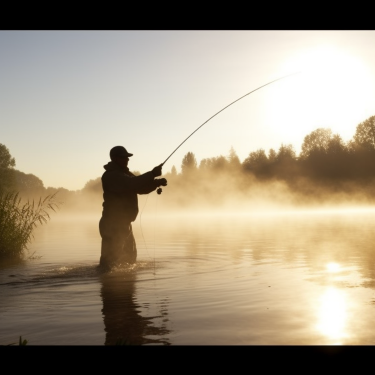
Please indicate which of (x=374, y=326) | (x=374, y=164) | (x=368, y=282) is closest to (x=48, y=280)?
(x=368, y=282)

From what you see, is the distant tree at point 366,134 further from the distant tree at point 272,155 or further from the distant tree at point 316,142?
the distant tree at point 272,155

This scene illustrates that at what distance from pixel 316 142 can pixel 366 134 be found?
39.2 feet

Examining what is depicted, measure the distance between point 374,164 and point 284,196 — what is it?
27561 millimetres

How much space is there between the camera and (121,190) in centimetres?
1058

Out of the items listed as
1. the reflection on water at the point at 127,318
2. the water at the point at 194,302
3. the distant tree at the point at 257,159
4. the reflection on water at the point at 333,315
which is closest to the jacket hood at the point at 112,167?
the water at the point at 194,302

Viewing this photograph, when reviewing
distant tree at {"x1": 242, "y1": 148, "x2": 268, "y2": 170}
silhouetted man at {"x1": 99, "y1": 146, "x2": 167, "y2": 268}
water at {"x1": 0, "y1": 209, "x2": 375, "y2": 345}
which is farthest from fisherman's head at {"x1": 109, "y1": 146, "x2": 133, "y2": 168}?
distant tree at {"x1": 242, "y1": 148, "x2": 268, "y2": 170}

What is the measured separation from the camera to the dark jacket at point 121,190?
10406mm

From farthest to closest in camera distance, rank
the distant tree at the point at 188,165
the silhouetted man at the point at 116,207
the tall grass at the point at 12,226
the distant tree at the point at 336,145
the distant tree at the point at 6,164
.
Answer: the distant tree at the point at 188,165, the distant tree at the point at 336,145, the distant tree at the point at 6,164, the tall grass at the point at 12,226, the silhouetted man at the point at 116,207

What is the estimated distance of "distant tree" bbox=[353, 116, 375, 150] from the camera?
93.4m

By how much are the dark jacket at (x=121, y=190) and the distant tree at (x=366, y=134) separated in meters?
88.2

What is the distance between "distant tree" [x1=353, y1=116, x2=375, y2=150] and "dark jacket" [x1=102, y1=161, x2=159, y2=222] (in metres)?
88.2

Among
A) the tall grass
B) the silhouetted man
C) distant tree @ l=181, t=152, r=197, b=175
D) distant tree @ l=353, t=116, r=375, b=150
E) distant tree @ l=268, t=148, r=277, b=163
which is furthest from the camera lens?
distant tree @ l=181, t=152, r=197, b=175

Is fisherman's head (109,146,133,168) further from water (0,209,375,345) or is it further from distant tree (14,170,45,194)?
distant tree (14,170,45,194)
